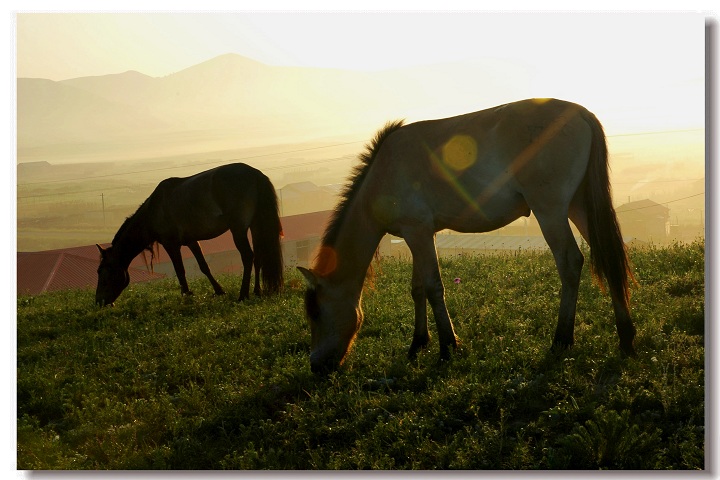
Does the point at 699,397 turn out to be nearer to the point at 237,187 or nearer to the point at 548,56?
the point at 548,56

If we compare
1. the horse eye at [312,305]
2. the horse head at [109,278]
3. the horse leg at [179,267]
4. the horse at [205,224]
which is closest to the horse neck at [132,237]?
the horse at [205,224]

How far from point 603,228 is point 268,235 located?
5.64 metres

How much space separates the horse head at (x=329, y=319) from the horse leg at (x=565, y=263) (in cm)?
192

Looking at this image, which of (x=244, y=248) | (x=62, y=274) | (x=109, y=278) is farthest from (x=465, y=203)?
(x=62, y=274)

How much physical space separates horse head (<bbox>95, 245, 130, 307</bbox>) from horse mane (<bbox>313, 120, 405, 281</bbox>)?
5.52 meters

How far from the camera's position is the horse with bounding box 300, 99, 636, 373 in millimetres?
5977

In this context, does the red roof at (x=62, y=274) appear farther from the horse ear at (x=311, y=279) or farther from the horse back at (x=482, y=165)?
the horse back at (x=482, y=165)

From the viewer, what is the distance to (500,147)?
20.5ft

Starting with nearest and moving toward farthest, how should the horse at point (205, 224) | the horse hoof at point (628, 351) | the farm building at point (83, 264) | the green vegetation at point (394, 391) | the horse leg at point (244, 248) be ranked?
the green vegetation at point (394, 391) → the horse hoof at point (628, 351) → the horse at point (205, 224) → the horse leg at point (244, 248) → the farm building at point (83, 264)

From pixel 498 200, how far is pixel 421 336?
157cm

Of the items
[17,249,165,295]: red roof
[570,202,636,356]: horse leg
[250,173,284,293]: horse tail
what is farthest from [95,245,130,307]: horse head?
[570,202,636,356]: horse leg

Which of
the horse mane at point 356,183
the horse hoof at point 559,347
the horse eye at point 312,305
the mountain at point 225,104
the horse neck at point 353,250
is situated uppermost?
the mountain at point 225,104

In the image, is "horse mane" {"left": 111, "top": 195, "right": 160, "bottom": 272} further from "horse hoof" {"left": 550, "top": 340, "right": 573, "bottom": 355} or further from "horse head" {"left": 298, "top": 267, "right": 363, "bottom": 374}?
"horse hoof" {"left": 550, "top": 340, "right": 573, "bottom": 355}

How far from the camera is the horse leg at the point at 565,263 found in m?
5.98
